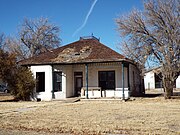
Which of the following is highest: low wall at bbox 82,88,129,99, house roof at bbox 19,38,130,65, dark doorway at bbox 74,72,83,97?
house roof at bbox 19,38,130,65

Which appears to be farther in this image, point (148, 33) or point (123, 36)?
point (123, 36)

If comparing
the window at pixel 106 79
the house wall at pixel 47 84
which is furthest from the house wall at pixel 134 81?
the house wall at pixel 47 84

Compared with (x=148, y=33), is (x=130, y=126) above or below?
below

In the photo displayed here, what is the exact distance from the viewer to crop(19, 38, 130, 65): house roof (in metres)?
24.4

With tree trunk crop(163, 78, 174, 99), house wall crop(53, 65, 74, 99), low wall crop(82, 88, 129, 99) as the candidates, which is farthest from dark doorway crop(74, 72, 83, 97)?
tree trunk crop(163, 78, 174, 99)

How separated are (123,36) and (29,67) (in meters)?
9.73

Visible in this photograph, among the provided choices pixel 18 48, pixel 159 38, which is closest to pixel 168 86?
pixel 159 38

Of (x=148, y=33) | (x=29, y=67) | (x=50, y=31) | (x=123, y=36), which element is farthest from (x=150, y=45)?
(x=50, y=31)

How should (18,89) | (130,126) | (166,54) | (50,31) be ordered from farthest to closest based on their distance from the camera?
(50,31), (18,89), (166,54), (130,126)

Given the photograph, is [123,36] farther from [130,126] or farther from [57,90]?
[130,126]

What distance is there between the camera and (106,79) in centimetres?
2556

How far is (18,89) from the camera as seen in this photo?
25.3m

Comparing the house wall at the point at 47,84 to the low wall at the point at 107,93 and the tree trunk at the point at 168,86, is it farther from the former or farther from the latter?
the tree trunk at the point at 168,86

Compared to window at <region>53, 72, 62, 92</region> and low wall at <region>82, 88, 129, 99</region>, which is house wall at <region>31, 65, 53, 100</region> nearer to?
window at <region>53, 72, 62, 92</region>
